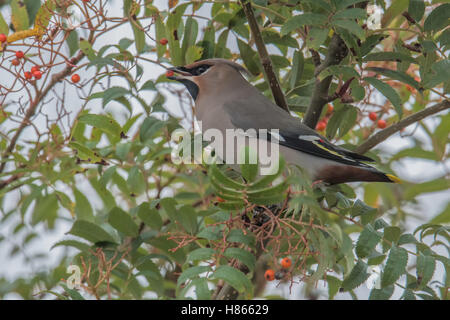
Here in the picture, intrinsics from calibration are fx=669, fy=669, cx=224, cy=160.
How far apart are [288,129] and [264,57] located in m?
0.26

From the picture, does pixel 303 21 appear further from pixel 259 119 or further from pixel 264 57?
pixel 259 119

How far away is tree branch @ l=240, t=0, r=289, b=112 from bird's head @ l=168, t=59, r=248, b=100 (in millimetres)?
238

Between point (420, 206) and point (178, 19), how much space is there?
139 cm

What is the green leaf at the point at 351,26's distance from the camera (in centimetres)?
160

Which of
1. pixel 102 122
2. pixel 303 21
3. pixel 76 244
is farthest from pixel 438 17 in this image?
pixel 76 244

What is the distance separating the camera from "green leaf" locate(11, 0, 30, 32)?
2168mm

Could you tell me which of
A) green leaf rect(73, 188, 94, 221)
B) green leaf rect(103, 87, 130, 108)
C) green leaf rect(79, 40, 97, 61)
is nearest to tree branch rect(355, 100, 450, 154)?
green leaf rect(103, 87, 130, 108)

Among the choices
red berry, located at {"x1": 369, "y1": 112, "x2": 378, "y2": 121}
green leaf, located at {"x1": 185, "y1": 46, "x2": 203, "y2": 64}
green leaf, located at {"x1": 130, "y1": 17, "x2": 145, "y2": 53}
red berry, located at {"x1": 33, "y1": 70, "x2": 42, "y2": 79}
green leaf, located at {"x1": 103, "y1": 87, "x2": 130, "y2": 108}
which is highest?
green leaf, located at {"x1": 130, "y1": 17, "x2": 145, "y2": 53}

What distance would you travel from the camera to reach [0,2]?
2.68 metres

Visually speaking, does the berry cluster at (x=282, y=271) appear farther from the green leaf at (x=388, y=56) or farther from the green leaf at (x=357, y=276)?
the green leaf at (x=388, y=56)

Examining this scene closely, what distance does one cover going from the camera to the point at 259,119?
207 centimetres

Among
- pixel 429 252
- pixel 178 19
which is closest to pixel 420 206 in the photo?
pixel 429 252

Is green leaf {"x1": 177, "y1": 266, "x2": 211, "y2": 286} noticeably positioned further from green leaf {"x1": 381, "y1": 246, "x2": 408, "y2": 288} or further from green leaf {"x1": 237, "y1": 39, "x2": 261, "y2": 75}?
green leaf {"x1": 237, "y1": 39, "x2": 261, "y2": 75}
